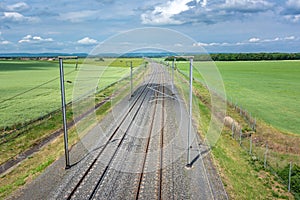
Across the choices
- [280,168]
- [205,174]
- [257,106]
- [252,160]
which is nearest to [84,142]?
[205,174]

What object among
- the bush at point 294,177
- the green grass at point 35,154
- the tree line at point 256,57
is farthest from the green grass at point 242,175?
the tree line at point 256,57

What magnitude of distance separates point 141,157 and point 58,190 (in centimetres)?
540

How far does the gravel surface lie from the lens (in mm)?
12562

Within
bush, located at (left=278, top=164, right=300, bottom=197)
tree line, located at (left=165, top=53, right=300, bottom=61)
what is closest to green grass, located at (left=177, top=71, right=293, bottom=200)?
bush, located at (left=278, top=164, right=300, bottom=197)

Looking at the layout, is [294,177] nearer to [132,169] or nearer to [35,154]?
[132,169]

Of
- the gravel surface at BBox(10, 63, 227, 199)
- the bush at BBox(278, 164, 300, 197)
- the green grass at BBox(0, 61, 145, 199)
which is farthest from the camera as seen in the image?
the green grass at BBox(0, 61, 145, 199)

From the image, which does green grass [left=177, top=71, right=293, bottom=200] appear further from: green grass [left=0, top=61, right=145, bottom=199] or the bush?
green grass [left=0, top=61, right=145, bottom=199]

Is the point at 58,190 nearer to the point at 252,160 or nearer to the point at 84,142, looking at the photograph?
the point at 84,142

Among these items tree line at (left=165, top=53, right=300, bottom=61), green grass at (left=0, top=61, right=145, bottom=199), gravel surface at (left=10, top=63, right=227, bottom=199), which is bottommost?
green grass at (left=0, top=61, right=145, bottom=199)

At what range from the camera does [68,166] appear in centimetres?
1541

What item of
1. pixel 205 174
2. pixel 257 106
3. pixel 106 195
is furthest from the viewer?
pixel 257 106

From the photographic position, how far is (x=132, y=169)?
15.1 metres

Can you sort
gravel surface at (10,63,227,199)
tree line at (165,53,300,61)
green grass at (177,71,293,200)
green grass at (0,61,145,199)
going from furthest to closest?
tree line at (165,53,300,61) < green grass at (0,61,145,199) < green grass at (177,71,293,200) < gravel surface at (10,63,227,199)

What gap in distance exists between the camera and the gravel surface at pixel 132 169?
1256 cm
